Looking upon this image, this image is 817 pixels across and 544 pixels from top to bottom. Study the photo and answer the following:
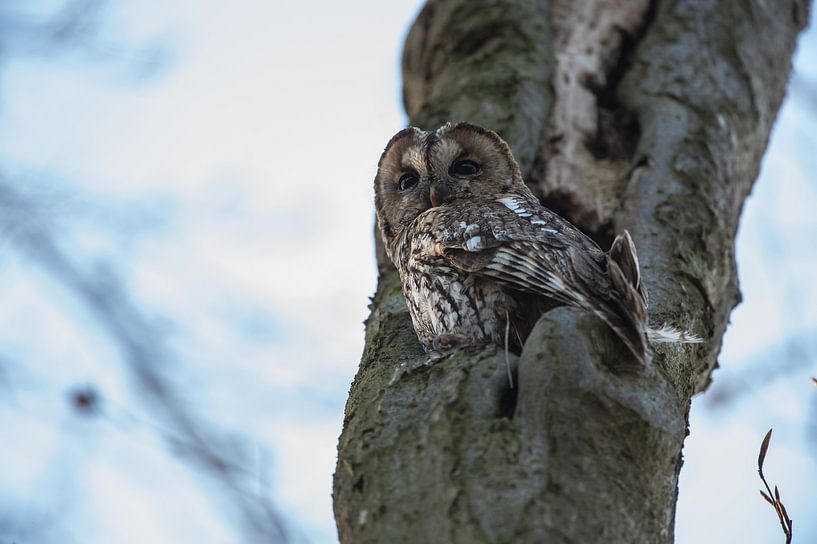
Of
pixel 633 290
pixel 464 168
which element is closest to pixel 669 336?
pixel 633 290

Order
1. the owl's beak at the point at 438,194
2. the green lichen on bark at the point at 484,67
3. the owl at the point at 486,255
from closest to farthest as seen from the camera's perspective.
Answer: the owl at the point at 486,255
the owl's beak at the point at 438,194
the green lichen on bark at the point at 484,67

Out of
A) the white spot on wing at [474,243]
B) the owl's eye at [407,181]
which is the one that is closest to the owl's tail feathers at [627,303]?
the white spot on wing at [474,243]

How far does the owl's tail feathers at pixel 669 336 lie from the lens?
2.37 meters

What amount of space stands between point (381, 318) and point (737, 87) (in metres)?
2.03

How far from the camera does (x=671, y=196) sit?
3.06 m

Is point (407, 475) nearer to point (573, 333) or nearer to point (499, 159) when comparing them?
point (573, 333)

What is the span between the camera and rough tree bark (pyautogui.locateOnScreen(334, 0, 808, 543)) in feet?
5.57

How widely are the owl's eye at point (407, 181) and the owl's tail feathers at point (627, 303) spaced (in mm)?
1261

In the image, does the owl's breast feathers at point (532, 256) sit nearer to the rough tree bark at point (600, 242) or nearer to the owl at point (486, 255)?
the owl at point (486, 255)

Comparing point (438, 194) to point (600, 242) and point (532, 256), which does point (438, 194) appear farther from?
point (532, 256)

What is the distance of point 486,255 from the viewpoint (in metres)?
2.57

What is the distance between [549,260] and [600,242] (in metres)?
1.06

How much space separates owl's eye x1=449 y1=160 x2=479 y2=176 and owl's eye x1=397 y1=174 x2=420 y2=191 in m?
0.16

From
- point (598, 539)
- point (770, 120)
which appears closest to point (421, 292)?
point (598, 539)
